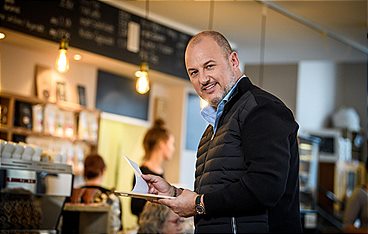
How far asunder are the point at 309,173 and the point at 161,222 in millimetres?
4868

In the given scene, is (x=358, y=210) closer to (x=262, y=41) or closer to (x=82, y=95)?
(x=262, y=41)

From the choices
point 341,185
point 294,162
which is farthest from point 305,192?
point 294,162

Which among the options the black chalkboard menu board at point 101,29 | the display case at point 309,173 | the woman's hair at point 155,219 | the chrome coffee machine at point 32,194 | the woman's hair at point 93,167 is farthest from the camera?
the display case at point 309,173


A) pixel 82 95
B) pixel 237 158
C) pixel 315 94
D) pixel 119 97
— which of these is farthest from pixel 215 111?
pixel 315 94

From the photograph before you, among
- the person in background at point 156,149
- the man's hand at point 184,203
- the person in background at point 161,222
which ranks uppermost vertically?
the person in background at point 156,149

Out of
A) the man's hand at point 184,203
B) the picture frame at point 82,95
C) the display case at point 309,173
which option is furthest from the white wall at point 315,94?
the man's hand at point 184,203

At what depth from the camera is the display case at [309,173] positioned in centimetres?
830

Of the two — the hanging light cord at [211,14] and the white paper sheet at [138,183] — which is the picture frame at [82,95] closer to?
the hanging light cord at [211,14]

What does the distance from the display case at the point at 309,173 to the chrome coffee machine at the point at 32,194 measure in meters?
4.56

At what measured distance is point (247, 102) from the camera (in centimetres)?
240

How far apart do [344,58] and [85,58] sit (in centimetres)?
381

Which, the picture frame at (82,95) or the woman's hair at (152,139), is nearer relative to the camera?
the woman's hair at (152,139)

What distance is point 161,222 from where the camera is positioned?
430 cm

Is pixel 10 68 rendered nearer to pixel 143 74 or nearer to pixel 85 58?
pixel 85 58
